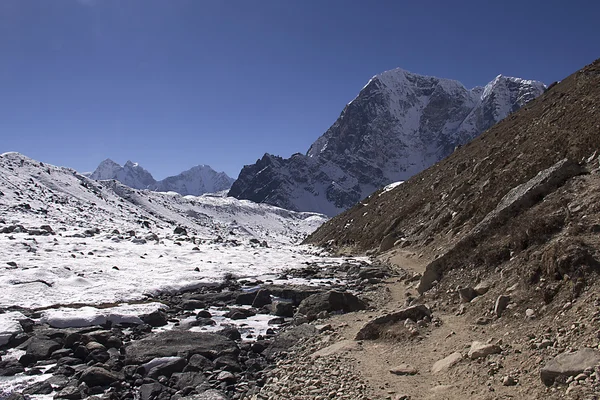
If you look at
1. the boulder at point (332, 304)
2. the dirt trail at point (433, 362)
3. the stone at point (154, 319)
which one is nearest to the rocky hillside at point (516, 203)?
the dirt trail at point (433, 362)

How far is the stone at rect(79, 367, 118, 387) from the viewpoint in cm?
961

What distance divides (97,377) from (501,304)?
9.51 metres

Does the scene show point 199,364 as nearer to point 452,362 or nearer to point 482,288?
point 452,362

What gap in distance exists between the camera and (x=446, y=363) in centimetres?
837

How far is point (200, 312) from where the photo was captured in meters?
16.3

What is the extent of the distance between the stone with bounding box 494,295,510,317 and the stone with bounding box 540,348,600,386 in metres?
3.05

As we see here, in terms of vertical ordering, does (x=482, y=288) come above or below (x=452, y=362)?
above

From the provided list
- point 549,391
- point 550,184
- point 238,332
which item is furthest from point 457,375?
point 550,184

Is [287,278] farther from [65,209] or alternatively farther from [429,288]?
[65,209]

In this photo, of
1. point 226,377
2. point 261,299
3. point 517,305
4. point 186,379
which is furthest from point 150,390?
point 261,299

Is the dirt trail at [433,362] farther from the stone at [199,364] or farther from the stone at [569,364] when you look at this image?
the stone at [199,364]

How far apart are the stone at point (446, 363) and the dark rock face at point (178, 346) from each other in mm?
5373

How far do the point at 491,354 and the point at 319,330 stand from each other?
5.86 meters

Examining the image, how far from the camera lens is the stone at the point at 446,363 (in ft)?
27.1
